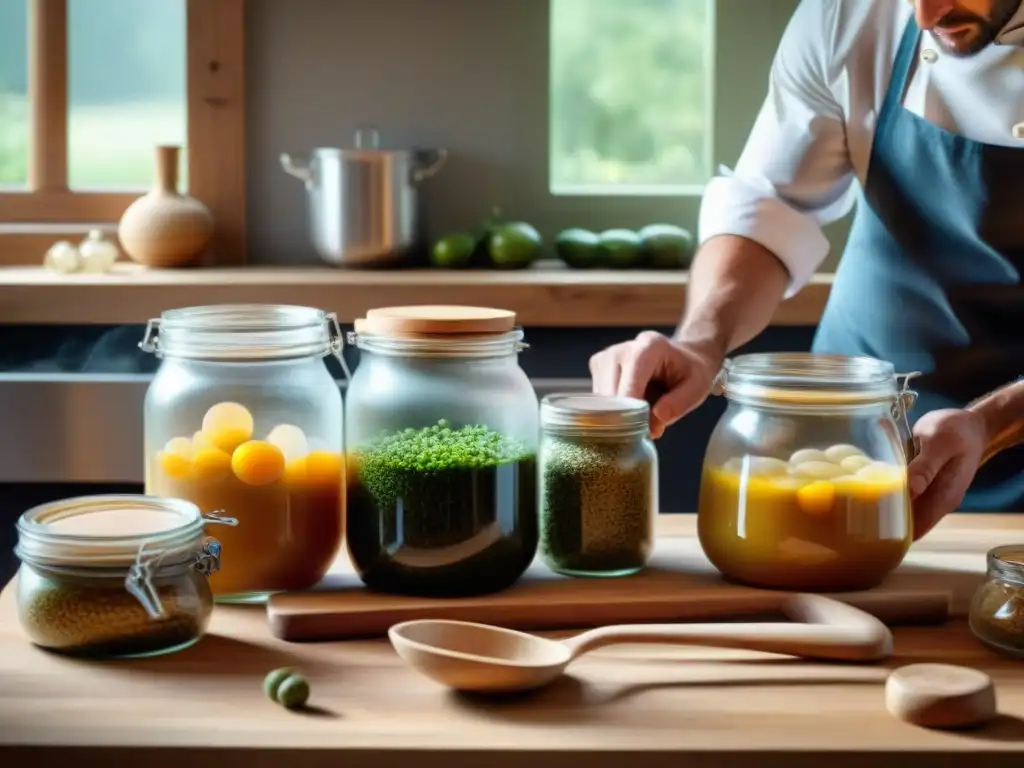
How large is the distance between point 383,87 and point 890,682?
210 centimetres

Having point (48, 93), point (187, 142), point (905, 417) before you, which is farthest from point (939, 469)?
point (48, 93)

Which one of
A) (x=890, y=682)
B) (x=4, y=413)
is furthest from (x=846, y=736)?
(x=4, y=413)

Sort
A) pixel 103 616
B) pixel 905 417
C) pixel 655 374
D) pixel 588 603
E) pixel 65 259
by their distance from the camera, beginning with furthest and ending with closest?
pixel 65 259, pixel 655 374, pixel 905 417, pixel 588 603, pixel 103 616

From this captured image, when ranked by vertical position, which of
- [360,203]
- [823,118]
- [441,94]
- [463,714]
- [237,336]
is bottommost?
[463,714]

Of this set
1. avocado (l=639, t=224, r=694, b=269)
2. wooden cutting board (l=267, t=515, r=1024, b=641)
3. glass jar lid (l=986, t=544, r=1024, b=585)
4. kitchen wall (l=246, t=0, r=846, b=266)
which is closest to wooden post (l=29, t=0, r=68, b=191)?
kitchen wall (l=246, t=0, r=846, b=266)

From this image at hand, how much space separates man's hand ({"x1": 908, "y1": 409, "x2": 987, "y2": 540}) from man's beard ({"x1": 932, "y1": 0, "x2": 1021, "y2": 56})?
566 millimetres

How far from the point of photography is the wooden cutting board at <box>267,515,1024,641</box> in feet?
3.15

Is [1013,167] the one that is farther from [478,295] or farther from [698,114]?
[698,114]

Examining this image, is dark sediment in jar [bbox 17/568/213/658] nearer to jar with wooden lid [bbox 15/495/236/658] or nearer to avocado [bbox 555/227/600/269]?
jar with wooden lid [bbox 15/495/236/658]

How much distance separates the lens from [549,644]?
88cm

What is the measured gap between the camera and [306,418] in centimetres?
A: 103

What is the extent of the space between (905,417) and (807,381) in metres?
0.14

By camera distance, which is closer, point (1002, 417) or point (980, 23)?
point (1002, 417)

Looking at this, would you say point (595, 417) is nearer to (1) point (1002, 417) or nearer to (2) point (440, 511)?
(2) point (440, 511)
